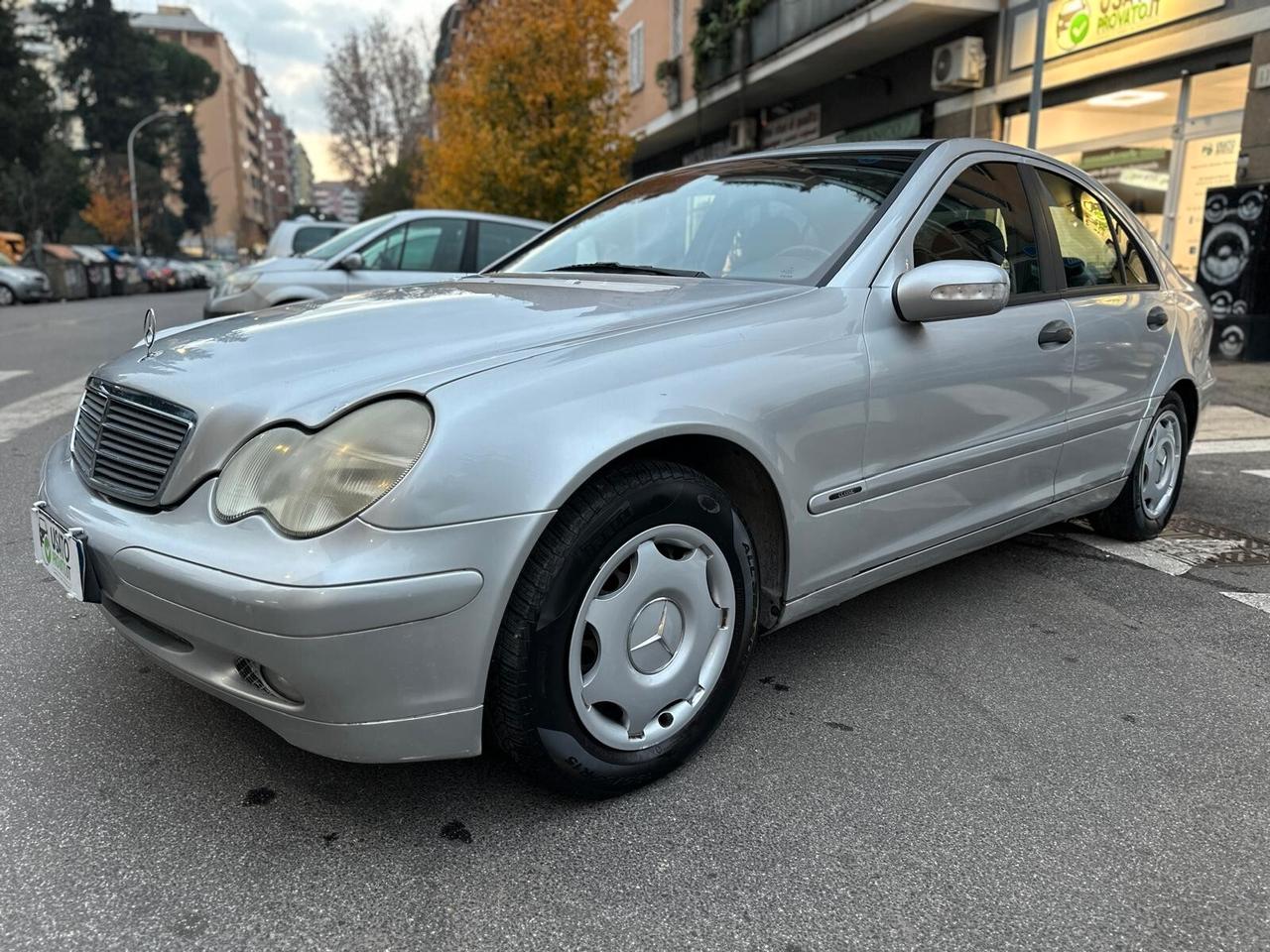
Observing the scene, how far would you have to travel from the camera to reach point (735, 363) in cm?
222

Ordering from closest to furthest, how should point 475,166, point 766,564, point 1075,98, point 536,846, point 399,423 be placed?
point 399,423 → point 536,846 → point 766,564 → point 1075,98 → point 475,166

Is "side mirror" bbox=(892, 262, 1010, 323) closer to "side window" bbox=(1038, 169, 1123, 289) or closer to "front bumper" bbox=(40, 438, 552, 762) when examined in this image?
"side window" bbox=(1038, 169, 1123, 289)

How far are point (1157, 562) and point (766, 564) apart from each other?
2.20 metres

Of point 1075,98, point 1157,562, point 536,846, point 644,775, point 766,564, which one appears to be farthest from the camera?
point 1075,98

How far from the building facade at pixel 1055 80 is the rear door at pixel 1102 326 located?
733 cm

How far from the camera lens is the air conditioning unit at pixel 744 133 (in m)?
18.6

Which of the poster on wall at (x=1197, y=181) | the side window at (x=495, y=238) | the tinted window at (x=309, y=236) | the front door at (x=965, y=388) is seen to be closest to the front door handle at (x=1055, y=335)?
the front door at (x=965, y=388)

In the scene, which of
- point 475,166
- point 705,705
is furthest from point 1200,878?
point 475,166

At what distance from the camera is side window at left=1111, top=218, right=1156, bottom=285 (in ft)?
11.9

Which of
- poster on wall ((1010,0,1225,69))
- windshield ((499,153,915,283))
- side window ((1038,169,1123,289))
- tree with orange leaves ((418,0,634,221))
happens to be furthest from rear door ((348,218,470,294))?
poster on wall ((1010,0,1225,69))

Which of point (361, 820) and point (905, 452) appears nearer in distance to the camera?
point (361, 820)

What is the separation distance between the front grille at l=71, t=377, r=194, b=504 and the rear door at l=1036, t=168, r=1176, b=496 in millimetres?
2701

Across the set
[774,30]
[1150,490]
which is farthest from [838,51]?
[1150,490]

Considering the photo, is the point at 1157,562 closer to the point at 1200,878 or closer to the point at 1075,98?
the point at 1200,878
